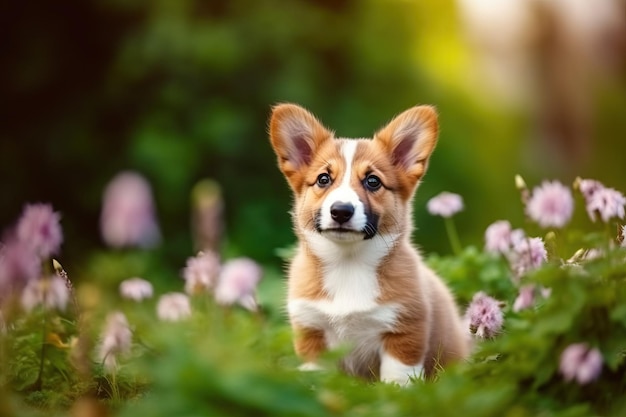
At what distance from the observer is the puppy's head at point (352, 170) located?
426 centimetres

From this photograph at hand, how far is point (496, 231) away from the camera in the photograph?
188 inches

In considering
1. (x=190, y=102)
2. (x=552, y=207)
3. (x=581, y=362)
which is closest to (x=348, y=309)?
(x=552, y=207)

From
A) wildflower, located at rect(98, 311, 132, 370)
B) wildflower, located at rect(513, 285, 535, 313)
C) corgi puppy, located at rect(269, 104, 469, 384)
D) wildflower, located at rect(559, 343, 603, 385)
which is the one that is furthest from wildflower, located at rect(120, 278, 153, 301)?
wildflower, located at rect(559, 343, 603, 385)

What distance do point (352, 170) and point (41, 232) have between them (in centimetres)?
138

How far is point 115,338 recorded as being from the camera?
12.7 ft

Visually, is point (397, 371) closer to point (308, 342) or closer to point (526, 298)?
point (308, 342)

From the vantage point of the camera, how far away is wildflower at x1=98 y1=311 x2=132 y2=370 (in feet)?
12.4

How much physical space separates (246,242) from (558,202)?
16.6 feet

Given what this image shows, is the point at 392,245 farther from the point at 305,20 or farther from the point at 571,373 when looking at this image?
the point at 305,20

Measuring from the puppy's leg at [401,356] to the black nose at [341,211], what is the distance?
22.4 inches

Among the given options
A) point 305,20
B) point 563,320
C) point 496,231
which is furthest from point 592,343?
point 305,20

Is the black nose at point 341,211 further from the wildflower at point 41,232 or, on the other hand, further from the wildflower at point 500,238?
the wildflower at point 41,232

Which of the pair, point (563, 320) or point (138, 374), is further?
point (138, 374)

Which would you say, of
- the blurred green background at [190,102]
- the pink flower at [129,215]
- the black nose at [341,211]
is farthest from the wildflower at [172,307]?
the blurred green background at [190,102]
